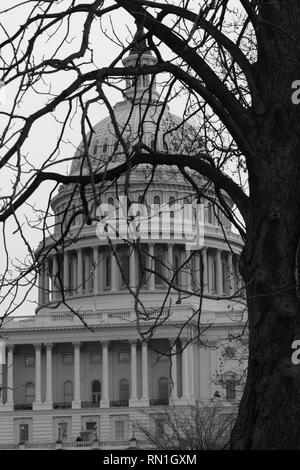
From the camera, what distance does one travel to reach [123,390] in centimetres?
13262

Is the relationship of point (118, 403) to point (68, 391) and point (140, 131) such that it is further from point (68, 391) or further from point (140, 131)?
point (140, 131)

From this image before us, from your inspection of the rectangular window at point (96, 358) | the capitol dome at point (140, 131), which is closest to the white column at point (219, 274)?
the rectangular window at point (96, 358)

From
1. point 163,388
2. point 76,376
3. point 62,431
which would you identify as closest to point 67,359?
point 76,376

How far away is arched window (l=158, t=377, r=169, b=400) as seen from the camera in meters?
131

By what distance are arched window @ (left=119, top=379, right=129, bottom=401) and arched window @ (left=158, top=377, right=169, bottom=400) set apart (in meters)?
3.19

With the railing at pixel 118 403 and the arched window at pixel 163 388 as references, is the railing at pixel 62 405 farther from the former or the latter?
the arched window at pixel 163 388

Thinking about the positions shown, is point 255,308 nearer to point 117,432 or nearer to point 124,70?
point 124,70

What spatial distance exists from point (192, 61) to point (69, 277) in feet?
436

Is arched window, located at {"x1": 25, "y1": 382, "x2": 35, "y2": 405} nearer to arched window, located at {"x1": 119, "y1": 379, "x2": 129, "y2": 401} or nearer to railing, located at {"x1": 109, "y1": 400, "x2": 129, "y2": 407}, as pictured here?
railing, located at {"x1": 109, "y1": 400, "x2": 129, "y2": 407}

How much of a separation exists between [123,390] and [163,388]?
3.94 m

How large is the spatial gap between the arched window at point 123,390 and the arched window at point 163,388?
Result: 3.19 meters

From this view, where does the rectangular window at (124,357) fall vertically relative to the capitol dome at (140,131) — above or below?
below

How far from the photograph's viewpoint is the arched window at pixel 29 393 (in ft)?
436

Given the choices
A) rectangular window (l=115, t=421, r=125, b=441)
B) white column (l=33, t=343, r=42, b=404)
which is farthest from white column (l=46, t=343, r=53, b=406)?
rectangular window (l=115, t=421, r=125, b=441)
